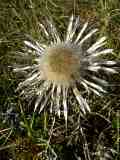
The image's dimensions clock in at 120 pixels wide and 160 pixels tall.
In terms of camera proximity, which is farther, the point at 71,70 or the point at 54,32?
the point at 54,32

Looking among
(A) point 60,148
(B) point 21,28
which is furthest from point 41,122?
(B) point 21,28

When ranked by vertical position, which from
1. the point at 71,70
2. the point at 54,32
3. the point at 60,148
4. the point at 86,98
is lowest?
the point at 60,148

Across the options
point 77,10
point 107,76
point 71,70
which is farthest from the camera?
point 77,10

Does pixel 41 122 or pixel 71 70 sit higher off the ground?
pixel 71 70

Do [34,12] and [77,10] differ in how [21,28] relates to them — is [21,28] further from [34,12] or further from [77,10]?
[77,10]
